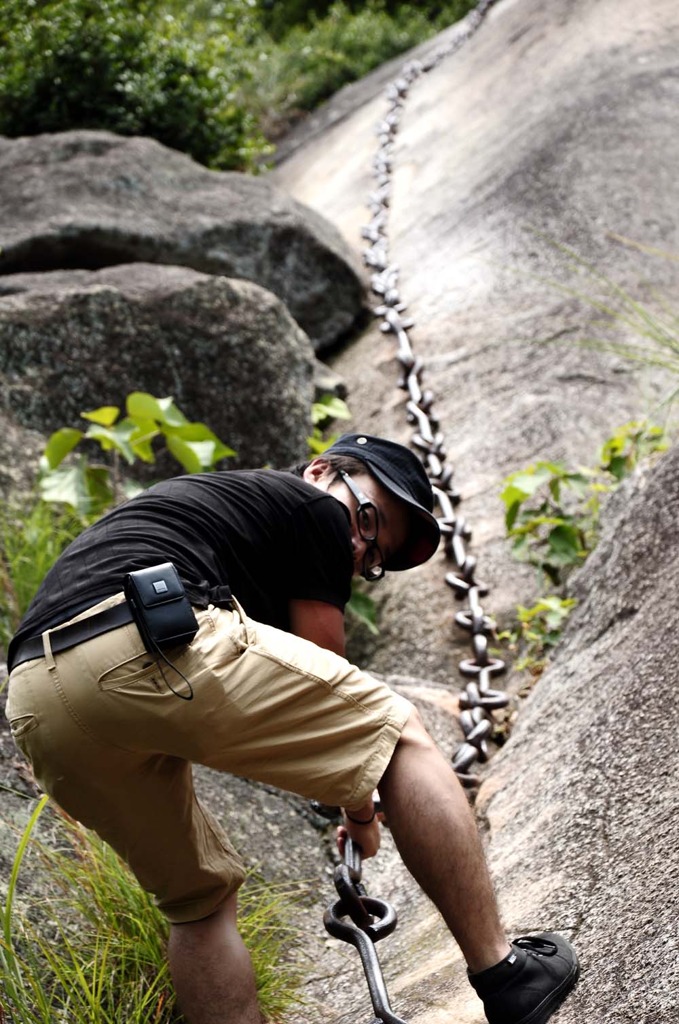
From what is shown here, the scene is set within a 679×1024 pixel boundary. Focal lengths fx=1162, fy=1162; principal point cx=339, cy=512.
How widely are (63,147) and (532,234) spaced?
9.01 ft

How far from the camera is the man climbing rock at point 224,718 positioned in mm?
2264

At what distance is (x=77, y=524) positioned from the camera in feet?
14.9

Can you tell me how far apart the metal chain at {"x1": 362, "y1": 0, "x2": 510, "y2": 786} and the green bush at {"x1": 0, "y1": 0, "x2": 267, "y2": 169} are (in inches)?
61.2

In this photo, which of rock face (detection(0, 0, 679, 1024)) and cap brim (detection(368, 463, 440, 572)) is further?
cap brim (detection(368, 463, 440, 572))

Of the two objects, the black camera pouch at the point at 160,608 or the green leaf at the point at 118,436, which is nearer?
the black camera pouch at the point at 160,608

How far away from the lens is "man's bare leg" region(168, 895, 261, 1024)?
253 centimetres

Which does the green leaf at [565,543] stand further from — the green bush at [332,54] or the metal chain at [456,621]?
the green bush at [332,54]

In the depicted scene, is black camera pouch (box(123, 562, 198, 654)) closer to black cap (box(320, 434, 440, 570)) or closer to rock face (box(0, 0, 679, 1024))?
black cap (box(320, 434, 440, 570))

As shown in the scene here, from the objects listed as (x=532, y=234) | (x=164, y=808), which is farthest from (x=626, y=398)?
(x=164, y=808)

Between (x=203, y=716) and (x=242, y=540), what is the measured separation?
1.56 feet

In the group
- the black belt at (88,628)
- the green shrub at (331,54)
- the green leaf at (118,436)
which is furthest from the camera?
the green shrub at (331,54)

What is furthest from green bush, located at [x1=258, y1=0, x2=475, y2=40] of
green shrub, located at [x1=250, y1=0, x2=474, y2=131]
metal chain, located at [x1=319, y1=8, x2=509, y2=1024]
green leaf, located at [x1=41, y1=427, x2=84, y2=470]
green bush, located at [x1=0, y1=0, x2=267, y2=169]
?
green leaf, located at [x1=41, y1=427, x2=84, y2=470]

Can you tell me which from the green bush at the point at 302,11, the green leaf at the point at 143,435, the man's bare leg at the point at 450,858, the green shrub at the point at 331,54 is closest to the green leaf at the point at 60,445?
the green leaf at the point at 143,435

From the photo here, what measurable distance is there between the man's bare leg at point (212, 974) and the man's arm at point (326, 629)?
368 millimetres
